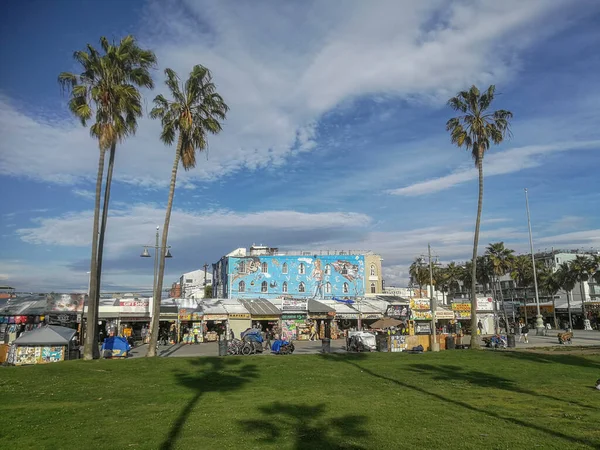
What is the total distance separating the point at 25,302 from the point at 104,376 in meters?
24.4

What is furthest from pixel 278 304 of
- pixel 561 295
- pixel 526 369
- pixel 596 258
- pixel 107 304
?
pixel 561 295

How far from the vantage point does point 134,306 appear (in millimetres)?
43531

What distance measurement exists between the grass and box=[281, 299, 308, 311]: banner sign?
23467mm

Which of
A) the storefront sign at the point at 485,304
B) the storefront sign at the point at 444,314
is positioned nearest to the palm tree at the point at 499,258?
the storefront sign at the point at 485,304

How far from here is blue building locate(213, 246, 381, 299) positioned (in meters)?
67.8

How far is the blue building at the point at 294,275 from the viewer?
67750 mm

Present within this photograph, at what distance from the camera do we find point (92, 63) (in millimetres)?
25812

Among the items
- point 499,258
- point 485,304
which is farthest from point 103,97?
point 499,258

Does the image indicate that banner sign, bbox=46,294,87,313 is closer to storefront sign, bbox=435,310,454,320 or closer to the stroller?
the stroller

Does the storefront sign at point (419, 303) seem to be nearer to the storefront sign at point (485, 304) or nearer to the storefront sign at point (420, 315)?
the storefront sign at point (420, 315)

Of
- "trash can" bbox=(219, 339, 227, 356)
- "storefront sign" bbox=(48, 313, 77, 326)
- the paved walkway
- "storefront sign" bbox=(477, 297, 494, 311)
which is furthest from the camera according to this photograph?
"storefront sign" bbox=(477, 297, 494, 311)

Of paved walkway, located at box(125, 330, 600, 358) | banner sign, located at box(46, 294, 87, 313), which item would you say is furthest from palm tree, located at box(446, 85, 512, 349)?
banner sign, located at box(46, 294, 87, 313)

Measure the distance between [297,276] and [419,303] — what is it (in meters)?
25.8

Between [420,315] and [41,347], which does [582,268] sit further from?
[41,347]
